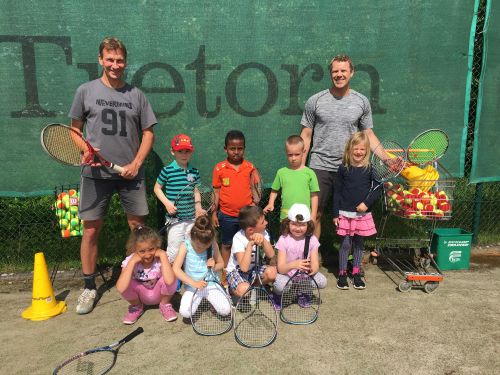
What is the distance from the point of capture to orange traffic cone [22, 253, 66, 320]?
3752 mm

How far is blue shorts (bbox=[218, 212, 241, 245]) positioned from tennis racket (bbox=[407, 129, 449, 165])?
75.4 inches

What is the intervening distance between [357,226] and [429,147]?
45.2 inches

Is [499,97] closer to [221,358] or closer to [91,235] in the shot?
[221,358]

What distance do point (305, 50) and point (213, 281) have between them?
2737 mm

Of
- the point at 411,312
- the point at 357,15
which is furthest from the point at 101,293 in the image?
the point at 357,15

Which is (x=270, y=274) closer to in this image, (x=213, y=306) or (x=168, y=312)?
(x=213, y=306)

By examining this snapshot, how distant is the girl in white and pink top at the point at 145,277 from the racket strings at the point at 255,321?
1.97 feet

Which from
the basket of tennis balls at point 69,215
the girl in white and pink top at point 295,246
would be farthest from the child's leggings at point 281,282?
the basket of tennis balls at point 69,215

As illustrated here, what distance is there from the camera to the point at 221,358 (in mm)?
3090

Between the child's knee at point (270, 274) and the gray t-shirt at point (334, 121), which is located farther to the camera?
the gray t-shirt at point (334, 121)

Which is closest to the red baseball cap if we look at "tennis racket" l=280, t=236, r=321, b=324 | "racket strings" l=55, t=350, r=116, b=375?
"tennis racket" l=280, t=236, r=321, b=324

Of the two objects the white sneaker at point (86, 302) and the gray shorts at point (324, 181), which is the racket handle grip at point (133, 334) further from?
the gray shorts at point (324, 181)

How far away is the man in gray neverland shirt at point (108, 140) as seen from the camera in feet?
12.1

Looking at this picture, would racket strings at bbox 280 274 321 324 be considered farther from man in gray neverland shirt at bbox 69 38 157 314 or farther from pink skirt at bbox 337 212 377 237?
man in gray neverland shirt at bbox 69 38 157 314
